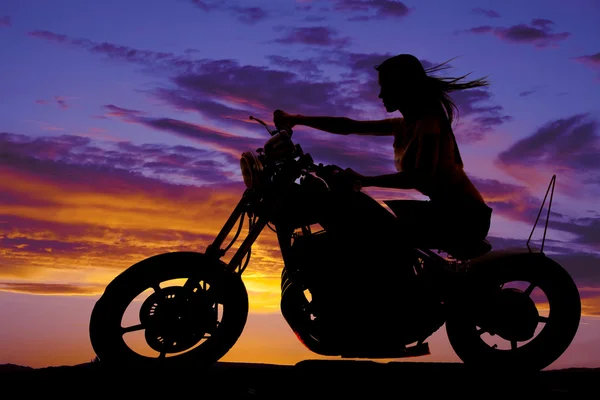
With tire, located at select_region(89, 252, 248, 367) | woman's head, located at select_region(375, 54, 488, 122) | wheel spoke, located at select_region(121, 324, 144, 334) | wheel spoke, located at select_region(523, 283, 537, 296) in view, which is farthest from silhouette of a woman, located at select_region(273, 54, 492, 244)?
wheel spoke, located at select_region(121, 324, 144, 334)

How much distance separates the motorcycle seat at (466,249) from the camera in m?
5.73

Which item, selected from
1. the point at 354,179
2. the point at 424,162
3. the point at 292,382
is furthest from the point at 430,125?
the point at 292,382

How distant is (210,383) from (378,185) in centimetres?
199

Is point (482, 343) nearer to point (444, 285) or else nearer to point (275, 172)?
point (444, 285)

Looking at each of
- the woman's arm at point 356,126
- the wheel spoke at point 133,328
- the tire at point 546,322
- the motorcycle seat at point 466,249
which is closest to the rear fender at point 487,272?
the tire at point 546,322

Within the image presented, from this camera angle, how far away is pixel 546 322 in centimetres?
621

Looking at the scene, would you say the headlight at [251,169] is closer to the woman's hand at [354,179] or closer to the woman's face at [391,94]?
the woman's hand at [354,179]

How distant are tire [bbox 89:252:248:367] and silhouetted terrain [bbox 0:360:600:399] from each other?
16 cm

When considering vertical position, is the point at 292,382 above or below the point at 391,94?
below

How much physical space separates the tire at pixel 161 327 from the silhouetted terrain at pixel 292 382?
0.16m

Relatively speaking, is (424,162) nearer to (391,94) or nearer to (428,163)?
(428,163)

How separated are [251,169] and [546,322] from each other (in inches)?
127

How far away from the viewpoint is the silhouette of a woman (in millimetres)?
5312

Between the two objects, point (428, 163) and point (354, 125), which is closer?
point (428, 163)
